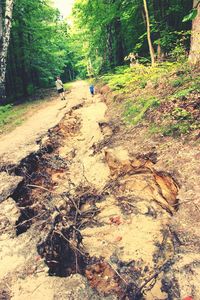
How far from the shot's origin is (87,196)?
237 inches

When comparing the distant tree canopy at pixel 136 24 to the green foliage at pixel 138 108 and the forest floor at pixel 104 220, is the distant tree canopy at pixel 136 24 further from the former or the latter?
the forest floor at pixel 104 220

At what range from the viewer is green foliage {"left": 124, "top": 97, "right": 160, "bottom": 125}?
776cm

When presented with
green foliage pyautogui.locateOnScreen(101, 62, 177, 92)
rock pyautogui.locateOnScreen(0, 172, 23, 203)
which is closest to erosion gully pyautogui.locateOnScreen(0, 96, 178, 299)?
rock pyautogui.locateOnScreen(0, 172, 23, 203)

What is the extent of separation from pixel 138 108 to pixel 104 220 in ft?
14.6

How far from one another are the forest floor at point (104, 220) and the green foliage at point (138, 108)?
1.27 ft

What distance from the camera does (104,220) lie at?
A: 17.4 ft

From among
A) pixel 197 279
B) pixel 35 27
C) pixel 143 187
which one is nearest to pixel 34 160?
pixel 143 187

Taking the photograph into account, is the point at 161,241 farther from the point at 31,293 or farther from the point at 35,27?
the point at 35,27

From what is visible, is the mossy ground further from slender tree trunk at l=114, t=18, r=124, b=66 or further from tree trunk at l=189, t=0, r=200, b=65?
slender tree trunk at l=114, t=18, r=124, b=66

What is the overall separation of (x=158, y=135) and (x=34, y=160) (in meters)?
3.48

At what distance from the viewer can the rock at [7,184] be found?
5.32 meters

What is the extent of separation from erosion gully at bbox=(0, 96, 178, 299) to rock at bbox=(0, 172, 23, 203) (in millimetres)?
119

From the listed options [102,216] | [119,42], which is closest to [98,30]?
[119,42]

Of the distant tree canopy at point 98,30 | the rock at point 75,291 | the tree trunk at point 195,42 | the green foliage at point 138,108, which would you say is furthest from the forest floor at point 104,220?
the distant tree canopy at point 98,30
